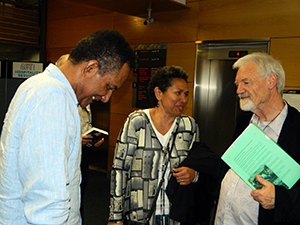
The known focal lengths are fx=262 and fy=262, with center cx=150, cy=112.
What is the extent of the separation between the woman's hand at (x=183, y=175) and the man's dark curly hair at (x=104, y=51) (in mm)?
1100

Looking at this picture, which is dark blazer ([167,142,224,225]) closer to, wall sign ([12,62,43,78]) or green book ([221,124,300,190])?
green book ([221,124,300,190])

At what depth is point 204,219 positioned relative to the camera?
2090 mm

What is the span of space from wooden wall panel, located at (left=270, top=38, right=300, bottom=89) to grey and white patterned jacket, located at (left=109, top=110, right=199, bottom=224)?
2.50 m

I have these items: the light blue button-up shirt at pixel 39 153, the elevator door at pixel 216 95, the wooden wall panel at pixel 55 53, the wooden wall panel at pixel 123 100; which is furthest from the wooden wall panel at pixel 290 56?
the wooden wall panel at pixel 55 53

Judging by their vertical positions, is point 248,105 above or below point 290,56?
below

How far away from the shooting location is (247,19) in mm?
3990

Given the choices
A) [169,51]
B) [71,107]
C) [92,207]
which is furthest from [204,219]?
[169,51]

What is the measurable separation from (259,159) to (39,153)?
3.69 feet

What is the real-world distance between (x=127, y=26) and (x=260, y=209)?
4.62 metres

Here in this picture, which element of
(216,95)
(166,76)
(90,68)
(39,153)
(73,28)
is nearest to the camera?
(39,153)

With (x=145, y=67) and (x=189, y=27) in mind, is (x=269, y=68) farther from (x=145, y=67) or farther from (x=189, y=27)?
(x=145, y=67)

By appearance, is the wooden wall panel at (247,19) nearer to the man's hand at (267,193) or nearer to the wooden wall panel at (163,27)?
the wooden wall panel at (163,27)

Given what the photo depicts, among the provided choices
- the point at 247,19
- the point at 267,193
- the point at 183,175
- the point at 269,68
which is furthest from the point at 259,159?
the point at 247,19

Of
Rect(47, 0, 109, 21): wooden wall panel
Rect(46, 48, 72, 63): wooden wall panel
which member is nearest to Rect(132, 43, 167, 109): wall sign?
Rect(47, 0, 109, 21): wooden wall panel
